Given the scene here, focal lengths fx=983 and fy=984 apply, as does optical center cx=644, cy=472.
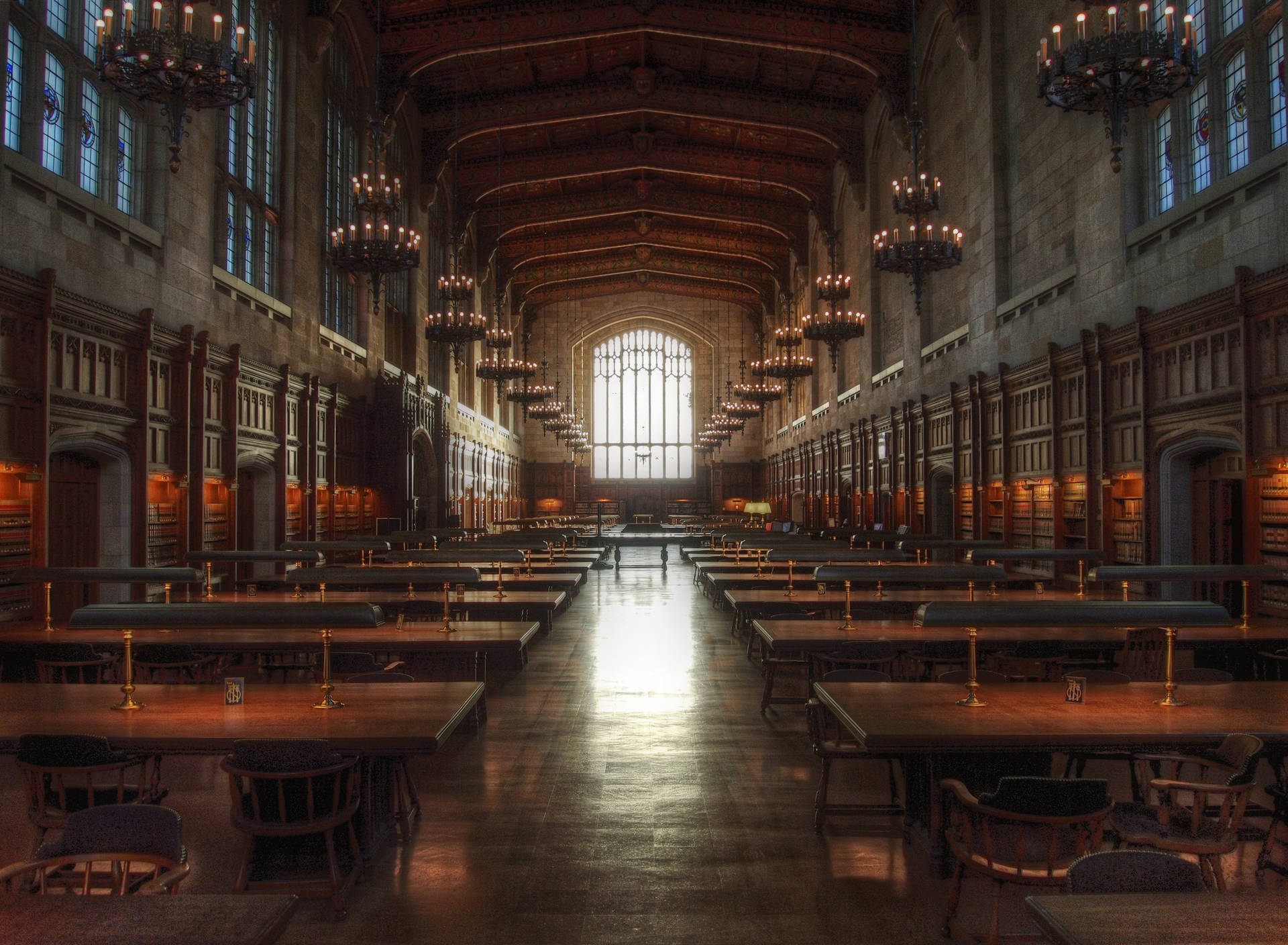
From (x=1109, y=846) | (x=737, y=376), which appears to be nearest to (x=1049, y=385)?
(x=1109, y=846)

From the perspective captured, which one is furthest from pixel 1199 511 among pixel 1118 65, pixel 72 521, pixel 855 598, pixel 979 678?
pixel 72 521

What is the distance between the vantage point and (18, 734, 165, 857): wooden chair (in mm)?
3965

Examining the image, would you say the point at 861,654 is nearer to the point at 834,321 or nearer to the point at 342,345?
the point at 834,321

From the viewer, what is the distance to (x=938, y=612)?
4.73 m

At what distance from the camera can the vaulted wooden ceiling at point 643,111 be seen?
20422mm

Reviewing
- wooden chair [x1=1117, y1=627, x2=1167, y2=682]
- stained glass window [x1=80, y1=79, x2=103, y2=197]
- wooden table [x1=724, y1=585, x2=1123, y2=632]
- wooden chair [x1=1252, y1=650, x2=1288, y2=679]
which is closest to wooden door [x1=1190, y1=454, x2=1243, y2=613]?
wooden table [x1=724, y1=585, x2=1123, y2=632]

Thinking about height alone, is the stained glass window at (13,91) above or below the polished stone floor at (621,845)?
above

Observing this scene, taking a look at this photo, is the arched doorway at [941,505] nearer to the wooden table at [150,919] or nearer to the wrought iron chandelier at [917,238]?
the wrought iron chandelier at [917,238]

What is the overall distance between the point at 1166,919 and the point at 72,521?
11502 millimetres

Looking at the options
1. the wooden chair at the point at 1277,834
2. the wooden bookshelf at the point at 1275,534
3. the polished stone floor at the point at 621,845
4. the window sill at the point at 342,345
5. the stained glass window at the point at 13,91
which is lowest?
the polished stone floor at the point at 621,845

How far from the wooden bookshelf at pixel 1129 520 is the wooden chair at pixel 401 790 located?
9.54m

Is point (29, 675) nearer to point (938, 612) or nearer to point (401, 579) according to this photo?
point (401, 579)

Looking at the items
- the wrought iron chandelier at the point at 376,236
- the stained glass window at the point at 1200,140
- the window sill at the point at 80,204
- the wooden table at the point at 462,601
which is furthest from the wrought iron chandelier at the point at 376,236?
the stained glass window at the point at 1200,140

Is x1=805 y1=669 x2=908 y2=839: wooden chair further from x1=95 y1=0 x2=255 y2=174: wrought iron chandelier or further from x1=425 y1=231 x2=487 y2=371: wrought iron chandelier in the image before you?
x1=425 y1=231 x2=487 y2=371: wrought iron chandelier
